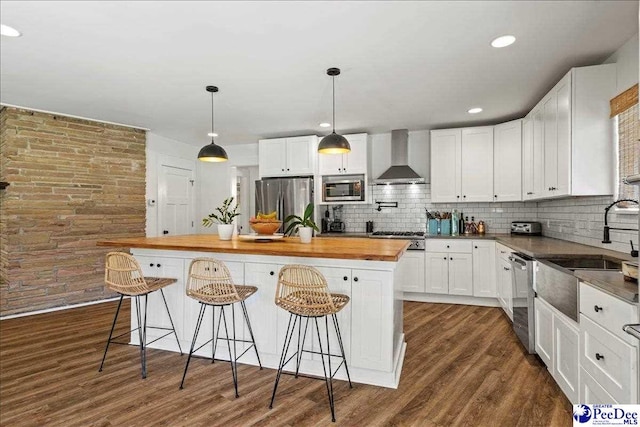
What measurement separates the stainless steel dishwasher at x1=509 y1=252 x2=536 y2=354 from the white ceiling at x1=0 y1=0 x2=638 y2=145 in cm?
173

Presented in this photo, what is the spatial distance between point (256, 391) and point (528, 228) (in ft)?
13.1

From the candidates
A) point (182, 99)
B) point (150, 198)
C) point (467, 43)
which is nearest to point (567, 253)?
point (467, 43)

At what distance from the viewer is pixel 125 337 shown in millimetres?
3455

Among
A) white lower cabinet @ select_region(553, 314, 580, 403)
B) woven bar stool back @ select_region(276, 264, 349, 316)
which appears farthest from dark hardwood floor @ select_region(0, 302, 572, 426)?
woven bar stool back @ select_region(276, 264, 349, 316)

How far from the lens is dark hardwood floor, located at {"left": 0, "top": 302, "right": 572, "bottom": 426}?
2.13 m

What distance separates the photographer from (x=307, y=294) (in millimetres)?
2260

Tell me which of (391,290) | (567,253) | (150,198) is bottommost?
(391,290)

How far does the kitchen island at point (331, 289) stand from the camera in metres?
2.49

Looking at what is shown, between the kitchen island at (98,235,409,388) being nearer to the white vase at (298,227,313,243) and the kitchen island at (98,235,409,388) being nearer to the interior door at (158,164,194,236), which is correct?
the white vase at (298,227,313,243)

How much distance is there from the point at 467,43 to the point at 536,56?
2.29 feet

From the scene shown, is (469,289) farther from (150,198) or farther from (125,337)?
(150,198)
